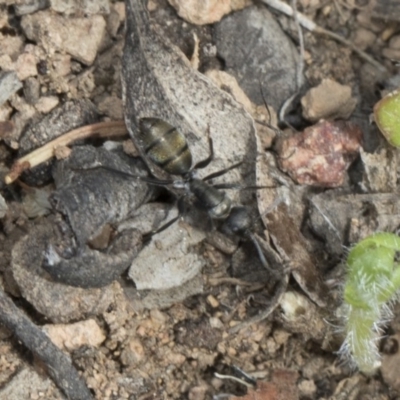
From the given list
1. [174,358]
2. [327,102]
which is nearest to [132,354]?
[174,358]

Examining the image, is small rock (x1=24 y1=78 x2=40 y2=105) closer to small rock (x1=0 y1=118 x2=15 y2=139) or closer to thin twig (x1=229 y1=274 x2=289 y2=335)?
small rock (x1=0 y1=118 x2=15 y2=139)

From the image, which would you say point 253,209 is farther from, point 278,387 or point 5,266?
point 5,266

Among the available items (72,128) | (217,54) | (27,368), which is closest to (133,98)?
(72,128)

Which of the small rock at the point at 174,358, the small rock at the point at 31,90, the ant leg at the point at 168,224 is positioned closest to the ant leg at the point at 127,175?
the ant leg at the point at 168,224

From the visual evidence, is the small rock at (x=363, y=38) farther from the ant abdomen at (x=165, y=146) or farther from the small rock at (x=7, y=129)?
the small rock at (x=7, y=129)

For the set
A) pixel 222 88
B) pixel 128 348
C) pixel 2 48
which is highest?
pixel 2 48

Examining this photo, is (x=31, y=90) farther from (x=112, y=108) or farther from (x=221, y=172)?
(x=221, y=172)
